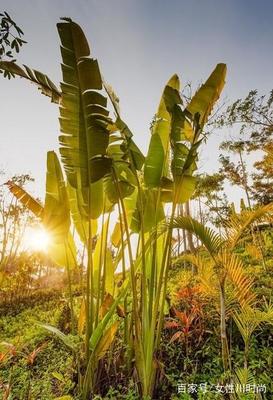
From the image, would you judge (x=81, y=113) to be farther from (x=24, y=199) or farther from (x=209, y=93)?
(x=24, y=199)

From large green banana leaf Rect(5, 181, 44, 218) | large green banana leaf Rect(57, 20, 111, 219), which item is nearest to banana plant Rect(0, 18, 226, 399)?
large green banana leaf Rect(57, 20, 111, 219)

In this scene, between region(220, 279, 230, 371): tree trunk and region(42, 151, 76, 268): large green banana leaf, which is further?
region(42, 151, 76, 268): large green banana leaf

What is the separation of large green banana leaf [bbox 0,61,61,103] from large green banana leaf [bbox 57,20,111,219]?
0.82ft

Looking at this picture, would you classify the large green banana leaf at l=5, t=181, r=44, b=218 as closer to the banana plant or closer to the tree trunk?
the banana plant

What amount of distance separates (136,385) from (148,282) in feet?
3.38

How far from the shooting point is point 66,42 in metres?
2.79

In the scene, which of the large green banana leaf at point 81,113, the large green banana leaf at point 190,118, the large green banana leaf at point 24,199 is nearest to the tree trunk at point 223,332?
the large green banana leaf at point 190,118

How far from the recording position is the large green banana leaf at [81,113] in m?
2.82

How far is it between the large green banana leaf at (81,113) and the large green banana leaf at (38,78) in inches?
9.9

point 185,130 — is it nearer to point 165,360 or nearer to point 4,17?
point 4,17

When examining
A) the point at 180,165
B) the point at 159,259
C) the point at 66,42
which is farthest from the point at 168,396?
the point at 66,42

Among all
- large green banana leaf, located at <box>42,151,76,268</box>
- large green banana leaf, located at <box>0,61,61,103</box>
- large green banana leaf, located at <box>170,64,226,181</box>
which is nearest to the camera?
large green banana leaf, located at <box>0,61,61,103</box>

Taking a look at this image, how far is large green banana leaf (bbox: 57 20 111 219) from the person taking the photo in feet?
9.25

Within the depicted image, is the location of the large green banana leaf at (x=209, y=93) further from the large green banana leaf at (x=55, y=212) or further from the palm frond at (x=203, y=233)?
the large green banana leaf at (x=55, y=212)
